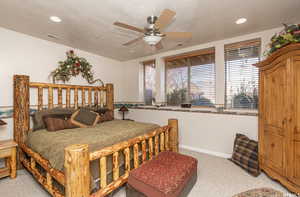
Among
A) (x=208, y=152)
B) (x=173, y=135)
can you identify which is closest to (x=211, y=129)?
(x=208, y=152)

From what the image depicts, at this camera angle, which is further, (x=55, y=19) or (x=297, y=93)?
(x=55, y=19)

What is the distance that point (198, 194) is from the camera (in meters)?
1.81

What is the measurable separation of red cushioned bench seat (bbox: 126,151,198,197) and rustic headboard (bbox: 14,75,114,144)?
88.0 inches

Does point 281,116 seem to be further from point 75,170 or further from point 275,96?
point 75,170

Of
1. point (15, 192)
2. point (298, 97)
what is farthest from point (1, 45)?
point (298, 97)

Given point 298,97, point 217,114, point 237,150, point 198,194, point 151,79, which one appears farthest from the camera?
point 151,79

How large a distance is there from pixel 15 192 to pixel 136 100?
328cm

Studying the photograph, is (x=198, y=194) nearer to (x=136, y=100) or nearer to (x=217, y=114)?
(x=217, y=114)

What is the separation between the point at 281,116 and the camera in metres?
1.89

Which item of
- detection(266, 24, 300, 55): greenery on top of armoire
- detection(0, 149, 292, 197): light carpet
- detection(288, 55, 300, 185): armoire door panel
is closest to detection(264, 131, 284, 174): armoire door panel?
detection(288, 55, 300, 185): armoire door panel

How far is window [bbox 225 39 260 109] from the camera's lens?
2.84m

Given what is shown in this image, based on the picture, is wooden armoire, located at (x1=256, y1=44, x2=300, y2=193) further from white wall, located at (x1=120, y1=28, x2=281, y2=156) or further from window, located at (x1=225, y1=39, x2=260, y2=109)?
window, located at (x1=225, y1=39, x2=260, y2=109)

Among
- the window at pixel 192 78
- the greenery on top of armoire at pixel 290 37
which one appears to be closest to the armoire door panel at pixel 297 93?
the greenery on top of armoire at pixel 290 37

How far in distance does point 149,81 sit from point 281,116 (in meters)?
3.26
